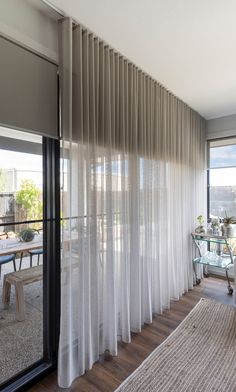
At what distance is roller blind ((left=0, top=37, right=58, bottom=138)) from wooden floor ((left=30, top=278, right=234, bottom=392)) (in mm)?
1922

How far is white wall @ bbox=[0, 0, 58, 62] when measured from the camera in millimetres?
1502

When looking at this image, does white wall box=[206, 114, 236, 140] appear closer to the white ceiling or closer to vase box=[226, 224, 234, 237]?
the white ceiling

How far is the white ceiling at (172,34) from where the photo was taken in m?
1.66

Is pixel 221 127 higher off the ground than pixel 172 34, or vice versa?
pixel 172 34

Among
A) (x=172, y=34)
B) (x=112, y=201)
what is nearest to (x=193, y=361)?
(x=112, y=201)

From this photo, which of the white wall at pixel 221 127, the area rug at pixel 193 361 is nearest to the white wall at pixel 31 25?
the area rug at pixel 193 361

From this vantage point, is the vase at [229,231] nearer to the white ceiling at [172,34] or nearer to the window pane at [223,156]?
the window pane at [223,156]

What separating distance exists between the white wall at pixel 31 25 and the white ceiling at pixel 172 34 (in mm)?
152

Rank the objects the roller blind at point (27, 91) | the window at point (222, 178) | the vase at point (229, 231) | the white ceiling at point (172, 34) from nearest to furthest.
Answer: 1. the roller blind at point (27, 91)
2. the white ceiling at point (172, 34)
3. the vase at point (229, 231)
4. the window at point (222, 178)

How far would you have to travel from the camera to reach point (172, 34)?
76.7 inches

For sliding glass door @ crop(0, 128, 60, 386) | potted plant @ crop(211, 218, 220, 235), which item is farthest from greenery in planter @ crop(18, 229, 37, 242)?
potted plant @ crop(211, 218, 220, 235)

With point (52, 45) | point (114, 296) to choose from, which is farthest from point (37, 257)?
point (52, 45)

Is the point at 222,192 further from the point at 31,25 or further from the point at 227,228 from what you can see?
the point at 31,25

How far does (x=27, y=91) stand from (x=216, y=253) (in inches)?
144
